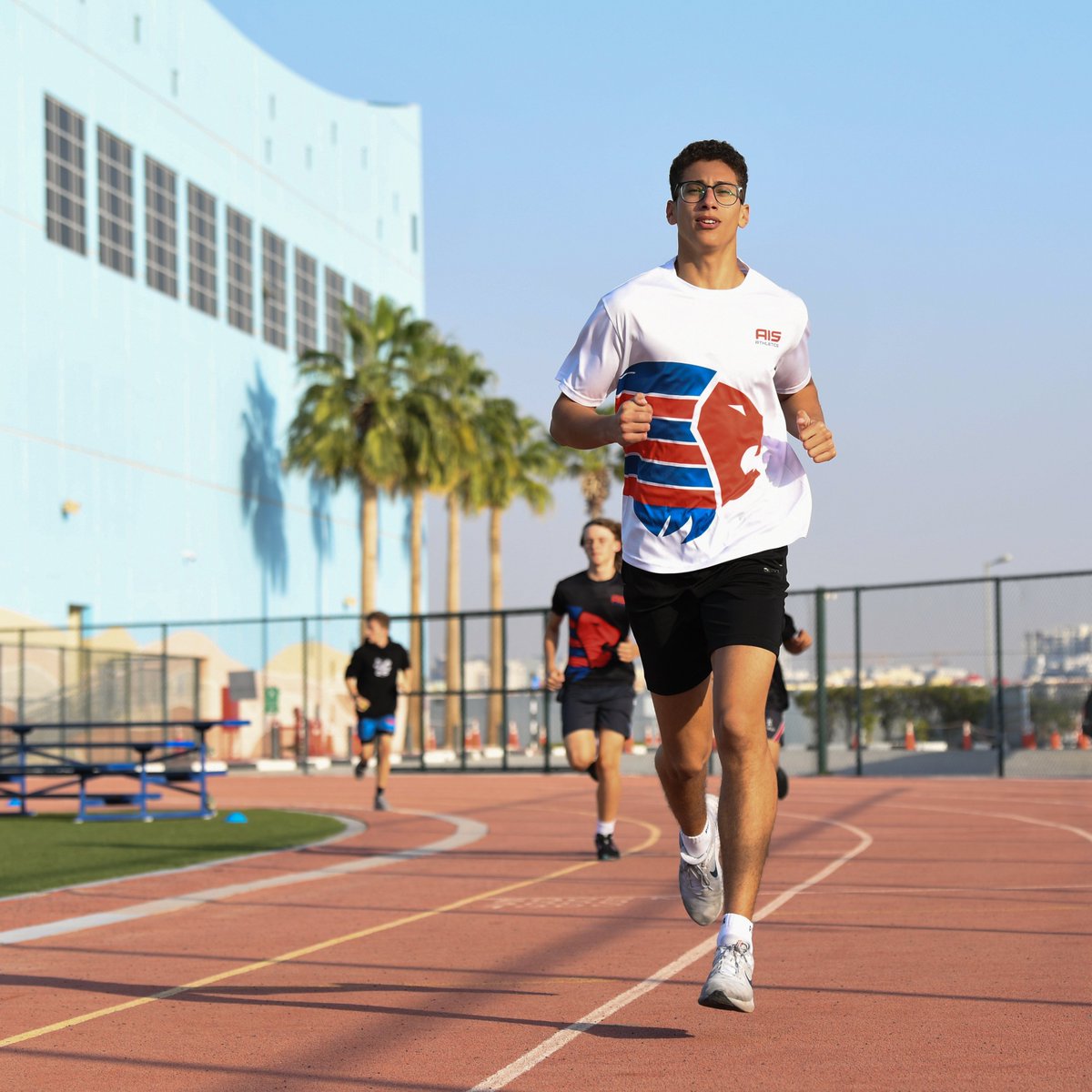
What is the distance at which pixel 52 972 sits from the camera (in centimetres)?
715

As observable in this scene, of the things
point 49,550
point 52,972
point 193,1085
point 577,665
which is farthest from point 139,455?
point 193,1085

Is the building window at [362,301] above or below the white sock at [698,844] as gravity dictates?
above

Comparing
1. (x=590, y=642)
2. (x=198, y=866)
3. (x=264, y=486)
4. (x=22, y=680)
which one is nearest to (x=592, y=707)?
(x=590, y=642)

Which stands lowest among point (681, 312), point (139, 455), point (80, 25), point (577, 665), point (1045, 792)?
point (1045, 792)

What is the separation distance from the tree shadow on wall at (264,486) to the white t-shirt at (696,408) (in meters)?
40.9

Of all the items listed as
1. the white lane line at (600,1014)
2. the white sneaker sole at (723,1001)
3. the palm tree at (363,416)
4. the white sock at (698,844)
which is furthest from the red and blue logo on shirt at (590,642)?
the palm tree at (363,416)

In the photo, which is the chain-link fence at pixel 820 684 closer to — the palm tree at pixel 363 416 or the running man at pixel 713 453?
the palm tree at pixel 363 416

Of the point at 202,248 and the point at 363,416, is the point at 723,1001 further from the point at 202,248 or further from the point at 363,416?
the point at 363,416

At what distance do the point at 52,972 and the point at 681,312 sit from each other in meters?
3.87

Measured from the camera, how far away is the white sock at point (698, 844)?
5.87 meters

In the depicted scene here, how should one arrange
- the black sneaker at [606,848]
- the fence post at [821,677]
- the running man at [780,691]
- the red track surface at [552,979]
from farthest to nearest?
the fence post at [821,677], the black sneaker at [606,848], the running man at [780,691], the red track surface at [552,979]

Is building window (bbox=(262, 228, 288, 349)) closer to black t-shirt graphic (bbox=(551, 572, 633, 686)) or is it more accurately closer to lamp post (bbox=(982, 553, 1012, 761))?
lamp post (bbox=(982, 553, 1012, 761))

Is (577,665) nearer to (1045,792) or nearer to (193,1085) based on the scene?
(193,1085)

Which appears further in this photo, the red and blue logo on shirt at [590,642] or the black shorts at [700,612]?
the red and blue logo on shirt at [590,642]
